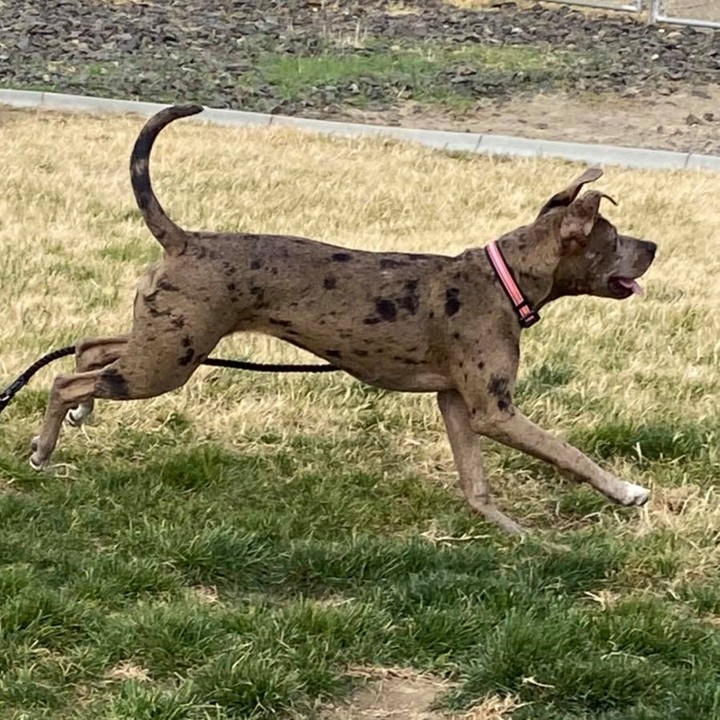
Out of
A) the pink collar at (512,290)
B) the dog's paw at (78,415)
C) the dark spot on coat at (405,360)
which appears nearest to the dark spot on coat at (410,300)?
the dark spot on coat at (405,360)

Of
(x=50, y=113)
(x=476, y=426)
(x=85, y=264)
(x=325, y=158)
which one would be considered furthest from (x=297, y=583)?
(x=50, y=113)

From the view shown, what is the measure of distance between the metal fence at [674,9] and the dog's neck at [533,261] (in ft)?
40.1

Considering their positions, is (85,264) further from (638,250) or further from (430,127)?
(430,127)

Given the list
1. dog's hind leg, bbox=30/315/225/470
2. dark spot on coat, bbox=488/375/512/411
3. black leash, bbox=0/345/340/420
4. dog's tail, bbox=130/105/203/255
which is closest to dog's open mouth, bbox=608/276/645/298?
dark spot on coat, bbox=488/375/512/411

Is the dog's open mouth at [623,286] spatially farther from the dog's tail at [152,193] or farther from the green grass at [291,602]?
the dog's tail at [152,193]

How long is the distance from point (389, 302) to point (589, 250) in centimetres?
69

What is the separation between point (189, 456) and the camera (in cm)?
493

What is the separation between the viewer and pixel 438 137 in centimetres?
1116

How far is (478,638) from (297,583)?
65cm

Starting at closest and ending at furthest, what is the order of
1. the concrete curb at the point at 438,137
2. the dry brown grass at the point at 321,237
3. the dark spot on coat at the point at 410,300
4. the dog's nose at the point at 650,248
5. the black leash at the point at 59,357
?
the dark spot on coat at the point at 410,300 < the dog's nose at the point at 650,248 < the black leash at the point at 59,357 < the dry brown grass at the point at 321,237 < the concrete curb at the point at 438,137

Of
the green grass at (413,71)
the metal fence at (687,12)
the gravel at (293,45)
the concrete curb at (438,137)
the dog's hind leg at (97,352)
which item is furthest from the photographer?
the metal fence at (687,12)

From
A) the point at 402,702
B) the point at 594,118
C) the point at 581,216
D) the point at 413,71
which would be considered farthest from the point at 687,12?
the point at 402,702

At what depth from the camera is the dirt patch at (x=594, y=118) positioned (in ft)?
38.6

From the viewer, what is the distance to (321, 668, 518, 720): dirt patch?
11.3 ft
